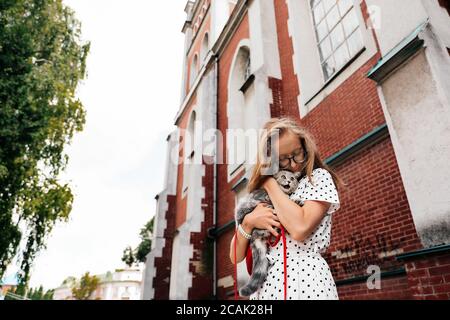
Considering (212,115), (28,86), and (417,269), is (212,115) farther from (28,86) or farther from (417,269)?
(417,269)

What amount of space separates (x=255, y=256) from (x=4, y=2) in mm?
12737

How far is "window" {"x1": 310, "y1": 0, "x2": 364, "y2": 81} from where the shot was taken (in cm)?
593

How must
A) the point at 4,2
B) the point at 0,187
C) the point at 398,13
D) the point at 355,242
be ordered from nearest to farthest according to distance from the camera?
the point at 398,13
the point at 355,242
the point at 0,187
the point at 4,2

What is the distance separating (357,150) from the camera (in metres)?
4.73

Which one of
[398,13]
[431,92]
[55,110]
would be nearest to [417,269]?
[431,92]

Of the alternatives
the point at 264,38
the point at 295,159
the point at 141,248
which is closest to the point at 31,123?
the point at 264,38

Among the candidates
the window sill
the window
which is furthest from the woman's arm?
the window

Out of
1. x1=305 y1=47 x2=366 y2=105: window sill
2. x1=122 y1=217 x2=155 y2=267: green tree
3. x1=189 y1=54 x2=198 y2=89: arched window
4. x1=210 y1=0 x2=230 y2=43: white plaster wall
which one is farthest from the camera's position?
x1=122 y1=217 x2=155 y2=267: green tree

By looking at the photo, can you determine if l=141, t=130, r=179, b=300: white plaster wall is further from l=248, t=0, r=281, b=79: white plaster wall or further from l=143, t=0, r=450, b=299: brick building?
l=248, t=0, r=281, b=79: white plaster wall

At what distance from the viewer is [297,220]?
1413 mm

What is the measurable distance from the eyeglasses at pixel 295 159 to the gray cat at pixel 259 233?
0.04 m

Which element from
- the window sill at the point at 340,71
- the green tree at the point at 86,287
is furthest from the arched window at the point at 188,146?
the green tree at the point at 86,287

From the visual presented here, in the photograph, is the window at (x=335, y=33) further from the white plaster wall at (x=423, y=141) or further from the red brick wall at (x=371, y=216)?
the white plaster wall at (x=423, y=141)

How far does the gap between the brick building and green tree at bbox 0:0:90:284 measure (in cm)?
425
